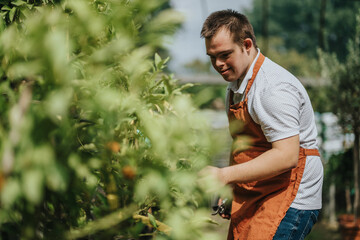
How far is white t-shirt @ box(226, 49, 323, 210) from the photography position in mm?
1691

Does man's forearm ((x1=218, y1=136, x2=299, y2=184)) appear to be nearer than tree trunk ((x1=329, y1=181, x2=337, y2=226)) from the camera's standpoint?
Yes

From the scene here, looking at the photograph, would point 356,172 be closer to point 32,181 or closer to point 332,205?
point 332,205

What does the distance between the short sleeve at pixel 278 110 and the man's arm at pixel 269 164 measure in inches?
1.6

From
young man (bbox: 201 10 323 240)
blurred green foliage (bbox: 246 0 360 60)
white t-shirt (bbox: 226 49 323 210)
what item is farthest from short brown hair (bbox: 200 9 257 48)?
blurred green foliage (bbox: 246 0 360 60)

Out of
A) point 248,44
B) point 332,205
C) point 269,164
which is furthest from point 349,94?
point 269,164

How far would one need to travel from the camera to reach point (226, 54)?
1.86 meters

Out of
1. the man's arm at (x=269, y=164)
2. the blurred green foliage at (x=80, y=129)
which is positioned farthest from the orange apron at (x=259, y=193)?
the blurred green foliage at (x=80, y=129)

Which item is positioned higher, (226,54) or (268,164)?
(226,54)

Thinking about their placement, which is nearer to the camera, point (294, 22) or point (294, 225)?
point (294, 225)

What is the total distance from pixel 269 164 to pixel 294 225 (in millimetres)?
490

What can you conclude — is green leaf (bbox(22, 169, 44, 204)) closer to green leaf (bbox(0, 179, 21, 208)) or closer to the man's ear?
green leaf (bbox(0, 179, 21, 208))

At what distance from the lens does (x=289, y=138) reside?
167cm

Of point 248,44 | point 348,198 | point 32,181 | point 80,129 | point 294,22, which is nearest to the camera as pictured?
point 32,181

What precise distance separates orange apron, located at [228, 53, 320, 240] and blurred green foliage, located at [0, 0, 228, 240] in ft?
2.41
